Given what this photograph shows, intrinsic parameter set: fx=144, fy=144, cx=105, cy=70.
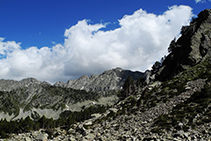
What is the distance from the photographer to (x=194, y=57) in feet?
208

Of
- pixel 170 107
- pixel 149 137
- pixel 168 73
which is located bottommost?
pixel 149 137

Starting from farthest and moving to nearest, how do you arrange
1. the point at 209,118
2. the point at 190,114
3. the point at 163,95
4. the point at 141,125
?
the point at 163,95, the point at 141,125, the point at 190,114, the point at 209,118

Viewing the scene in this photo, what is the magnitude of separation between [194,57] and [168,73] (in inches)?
591

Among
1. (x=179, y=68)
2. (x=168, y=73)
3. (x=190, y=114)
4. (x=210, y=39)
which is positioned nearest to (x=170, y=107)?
(x=190, y=114)

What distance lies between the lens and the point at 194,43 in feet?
225

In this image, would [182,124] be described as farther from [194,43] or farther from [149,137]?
[194,43]

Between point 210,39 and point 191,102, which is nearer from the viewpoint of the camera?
point 191,102

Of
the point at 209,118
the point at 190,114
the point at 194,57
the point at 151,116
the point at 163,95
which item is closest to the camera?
the point at 209,118

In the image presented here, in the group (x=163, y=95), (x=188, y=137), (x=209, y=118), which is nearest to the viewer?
(x=188, y=137)

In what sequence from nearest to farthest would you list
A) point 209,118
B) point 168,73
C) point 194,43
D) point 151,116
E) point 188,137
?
point 188,137
point 209,118
point 151,116
point 194,43
point 168,73

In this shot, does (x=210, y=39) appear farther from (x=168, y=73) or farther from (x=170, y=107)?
(x=170, y=107)

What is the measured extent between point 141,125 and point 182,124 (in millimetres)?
8826

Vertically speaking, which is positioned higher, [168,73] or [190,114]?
[168,73]

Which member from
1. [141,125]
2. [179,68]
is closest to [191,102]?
[141,125]
